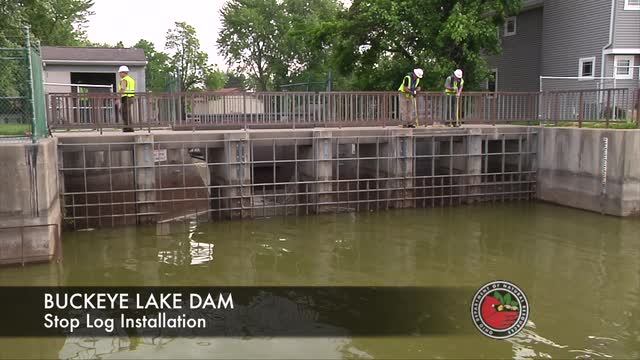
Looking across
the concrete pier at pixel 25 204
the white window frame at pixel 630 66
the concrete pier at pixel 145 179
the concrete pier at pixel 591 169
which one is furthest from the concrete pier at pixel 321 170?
the white window frame at pixel 630 66

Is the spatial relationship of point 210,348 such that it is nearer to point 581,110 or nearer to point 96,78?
point 581,110

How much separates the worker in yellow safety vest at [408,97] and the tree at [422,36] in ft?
18.3

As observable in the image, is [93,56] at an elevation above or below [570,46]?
below

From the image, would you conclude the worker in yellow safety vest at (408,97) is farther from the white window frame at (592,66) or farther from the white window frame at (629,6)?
the white window frame at (629,6)

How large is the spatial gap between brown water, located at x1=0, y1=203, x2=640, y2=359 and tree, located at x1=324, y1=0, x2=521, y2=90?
317 inches

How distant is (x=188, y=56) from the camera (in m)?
57.9

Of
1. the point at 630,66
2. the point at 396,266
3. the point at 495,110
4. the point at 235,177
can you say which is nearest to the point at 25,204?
the point at 235,177

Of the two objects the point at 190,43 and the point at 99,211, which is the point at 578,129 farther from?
the point at 190,43

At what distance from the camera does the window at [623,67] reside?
23.1 metres

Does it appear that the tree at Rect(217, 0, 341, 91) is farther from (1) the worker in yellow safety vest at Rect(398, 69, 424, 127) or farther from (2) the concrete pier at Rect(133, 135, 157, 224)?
(2) the concrete pier at Rect(133, 135, 157, 224)

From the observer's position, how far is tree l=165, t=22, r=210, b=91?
5758 cm

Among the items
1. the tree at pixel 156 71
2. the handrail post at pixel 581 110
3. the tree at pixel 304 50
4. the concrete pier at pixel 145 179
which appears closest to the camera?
the concrete pier at pixel 145 179

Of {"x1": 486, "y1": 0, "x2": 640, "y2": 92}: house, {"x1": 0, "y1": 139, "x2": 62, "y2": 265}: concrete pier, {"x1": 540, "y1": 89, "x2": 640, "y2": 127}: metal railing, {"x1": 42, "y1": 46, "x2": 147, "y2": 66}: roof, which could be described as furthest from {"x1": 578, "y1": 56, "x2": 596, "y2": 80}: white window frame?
{"x1": 0, "y1": 139, "x2": 62, "y2": 265}: concrete pier

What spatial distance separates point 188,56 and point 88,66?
32.6 metres
